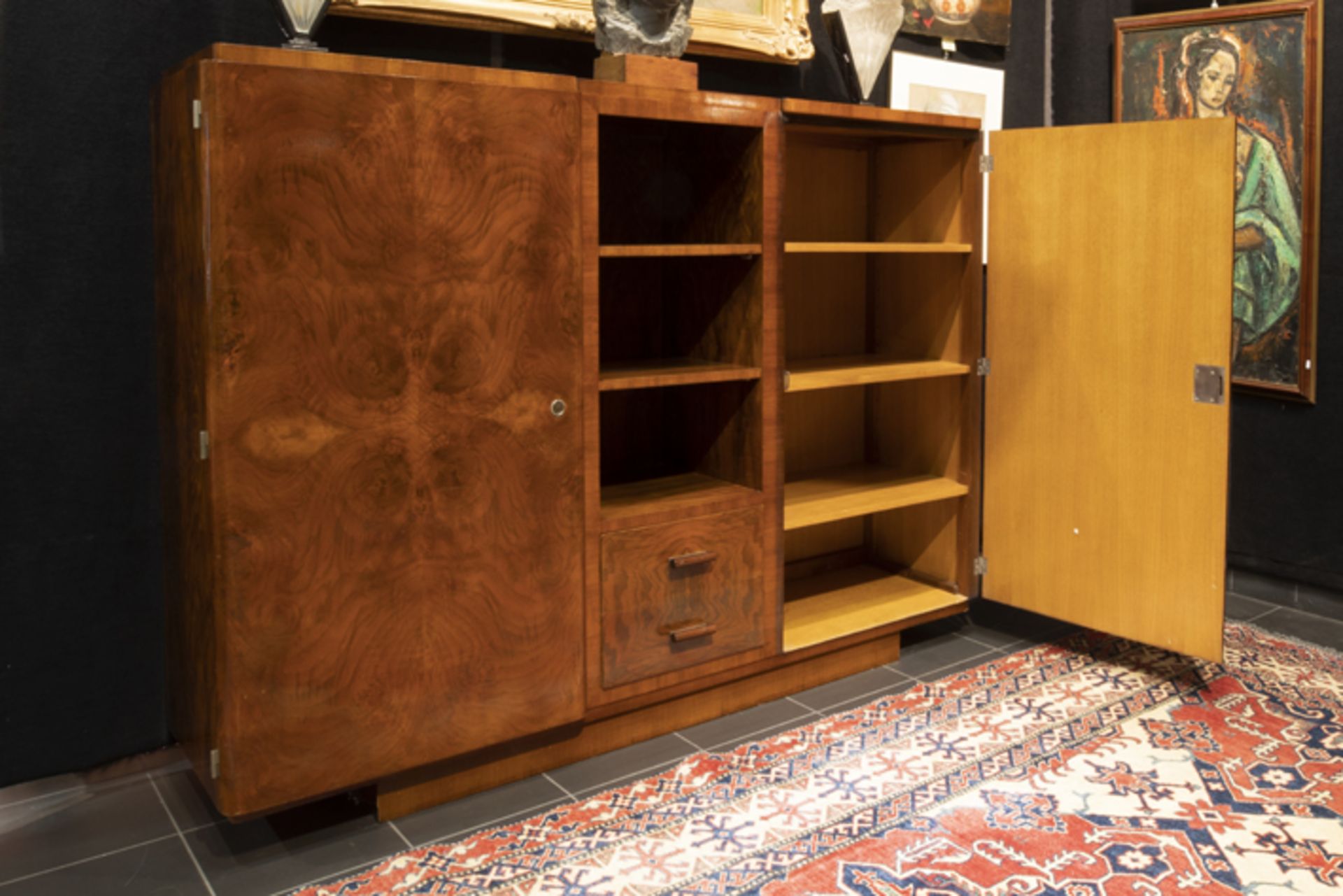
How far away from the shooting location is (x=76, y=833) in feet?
8.30

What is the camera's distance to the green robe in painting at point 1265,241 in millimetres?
3984

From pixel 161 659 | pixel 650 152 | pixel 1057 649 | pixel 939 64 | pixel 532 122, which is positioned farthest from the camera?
pixel 939 64

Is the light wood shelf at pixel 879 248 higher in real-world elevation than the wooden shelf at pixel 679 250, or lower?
higher

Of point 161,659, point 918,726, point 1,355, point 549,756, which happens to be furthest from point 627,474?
point 1,355

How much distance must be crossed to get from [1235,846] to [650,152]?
7.71ft

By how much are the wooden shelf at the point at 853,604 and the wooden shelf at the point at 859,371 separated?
70 cm

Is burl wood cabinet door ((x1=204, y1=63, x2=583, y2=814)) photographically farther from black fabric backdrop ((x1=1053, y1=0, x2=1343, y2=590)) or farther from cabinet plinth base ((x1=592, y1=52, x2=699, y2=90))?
black fabric backdrop ((x1=1053, y1=0, x2=1343, y2=590))

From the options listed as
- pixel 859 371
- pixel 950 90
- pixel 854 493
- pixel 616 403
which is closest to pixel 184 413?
pixel 616 403

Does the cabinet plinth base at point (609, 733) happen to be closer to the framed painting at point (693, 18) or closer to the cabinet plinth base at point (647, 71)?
the cabinet plinth base at point (647, 71)

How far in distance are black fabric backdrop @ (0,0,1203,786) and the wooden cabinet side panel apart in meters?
0.07

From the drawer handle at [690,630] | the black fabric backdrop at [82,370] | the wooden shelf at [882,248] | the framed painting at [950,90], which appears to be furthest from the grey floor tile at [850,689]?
the black fabric backdrop at [82,370]

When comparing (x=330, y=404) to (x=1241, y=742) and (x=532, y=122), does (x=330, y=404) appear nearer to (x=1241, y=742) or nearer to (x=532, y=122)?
(x=532, y=122)

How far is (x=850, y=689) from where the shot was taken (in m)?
3.35

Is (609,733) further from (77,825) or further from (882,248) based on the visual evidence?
(882,248)
